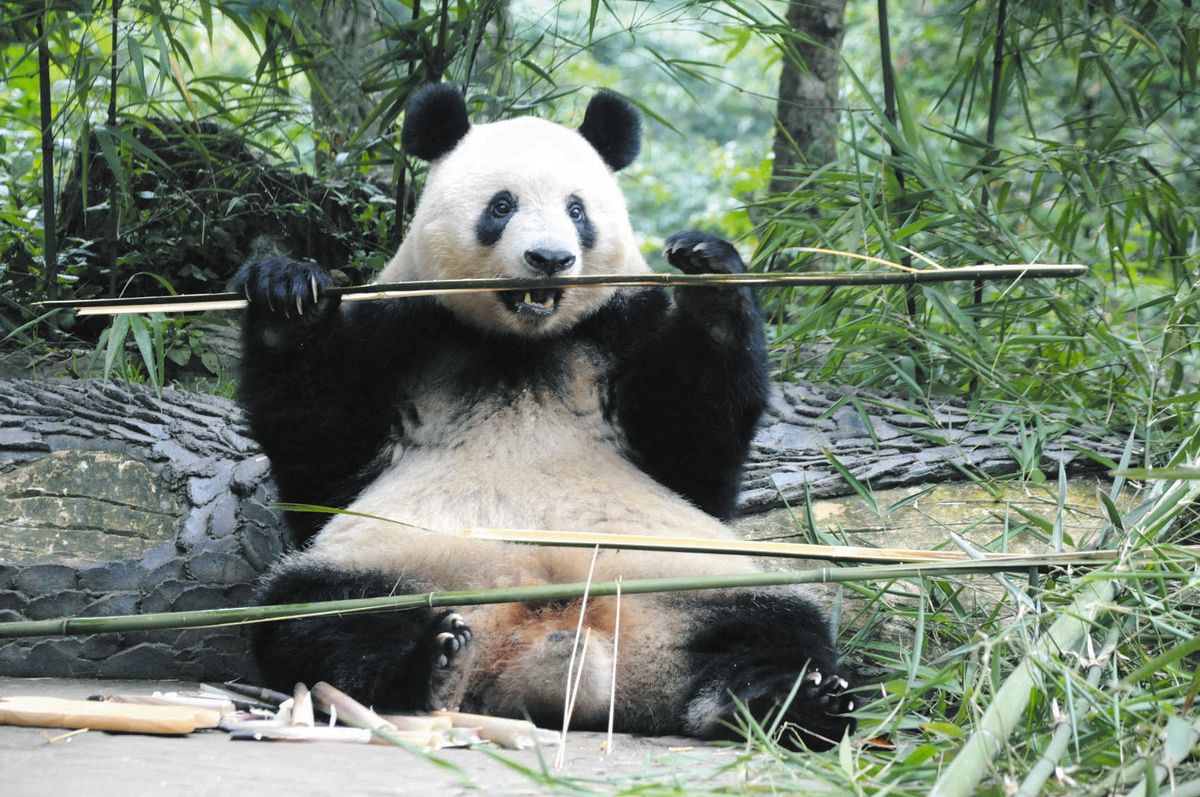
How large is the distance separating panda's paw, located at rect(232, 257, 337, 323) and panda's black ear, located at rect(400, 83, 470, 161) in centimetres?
55

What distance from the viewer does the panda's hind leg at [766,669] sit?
2.20m

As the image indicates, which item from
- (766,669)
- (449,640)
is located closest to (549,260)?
(449,640)

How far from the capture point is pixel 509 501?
2.69m

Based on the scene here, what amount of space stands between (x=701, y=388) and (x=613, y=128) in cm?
79

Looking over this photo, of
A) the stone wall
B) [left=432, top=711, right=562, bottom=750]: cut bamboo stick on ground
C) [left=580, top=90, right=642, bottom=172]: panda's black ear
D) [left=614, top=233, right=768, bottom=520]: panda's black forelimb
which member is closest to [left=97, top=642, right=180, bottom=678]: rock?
the stone wall

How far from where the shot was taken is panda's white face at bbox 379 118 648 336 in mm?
2752

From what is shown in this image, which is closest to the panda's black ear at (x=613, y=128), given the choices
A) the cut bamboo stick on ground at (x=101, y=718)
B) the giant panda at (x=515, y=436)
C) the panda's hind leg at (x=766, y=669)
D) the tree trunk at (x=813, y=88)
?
the giant panda at (x=515, y=436)

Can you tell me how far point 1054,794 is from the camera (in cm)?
155

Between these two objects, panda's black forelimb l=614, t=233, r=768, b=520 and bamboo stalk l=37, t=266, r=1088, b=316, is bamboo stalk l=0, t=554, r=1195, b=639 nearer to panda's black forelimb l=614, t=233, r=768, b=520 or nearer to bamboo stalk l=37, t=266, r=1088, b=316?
bamboo stalk l=37, t=266, r=1088, b=316

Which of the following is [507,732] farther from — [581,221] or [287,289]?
[581,221]

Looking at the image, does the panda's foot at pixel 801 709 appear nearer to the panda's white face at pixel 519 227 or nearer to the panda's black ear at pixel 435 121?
the panda's white face at pixel 519 227

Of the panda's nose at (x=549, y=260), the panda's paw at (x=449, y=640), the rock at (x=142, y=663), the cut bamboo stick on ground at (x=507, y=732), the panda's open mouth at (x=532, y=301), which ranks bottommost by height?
the rock at (x=142, y=663)

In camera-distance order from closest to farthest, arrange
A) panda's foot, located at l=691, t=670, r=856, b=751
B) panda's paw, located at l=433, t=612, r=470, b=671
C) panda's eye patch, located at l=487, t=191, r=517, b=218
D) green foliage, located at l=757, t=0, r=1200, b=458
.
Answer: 1. panda's foot, located at l=691, t=670, r=856, b=751
2. panda's paw, located at l=433, t=612, r=470, b=671
3. panda's eye patch, located at l=487, t=191, r=517, b=218
4. green foliage, located at l=757, t=0, r=1200, b=458

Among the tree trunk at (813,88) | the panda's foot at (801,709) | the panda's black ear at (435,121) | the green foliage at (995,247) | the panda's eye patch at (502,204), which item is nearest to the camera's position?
the panda's foot at (801,709)
